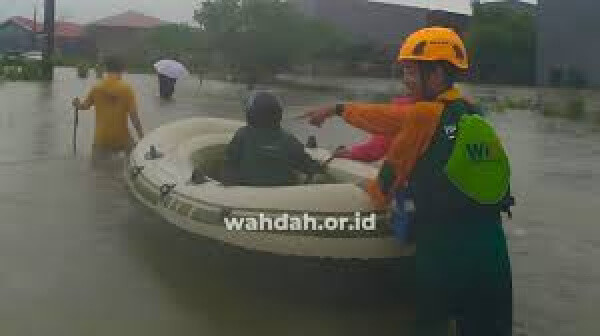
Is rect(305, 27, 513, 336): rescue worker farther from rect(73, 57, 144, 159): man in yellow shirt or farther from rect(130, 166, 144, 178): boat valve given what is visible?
rect(73, 57, 144, 159): man in yellow shirt

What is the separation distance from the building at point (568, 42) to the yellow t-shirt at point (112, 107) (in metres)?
33.4

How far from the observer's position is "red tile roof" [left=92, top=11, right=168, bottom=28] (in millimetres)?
69062

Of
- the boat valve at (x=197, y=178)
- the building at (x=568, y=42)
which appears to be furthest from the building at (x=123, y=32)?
the boat valve at (x=197, y=178)

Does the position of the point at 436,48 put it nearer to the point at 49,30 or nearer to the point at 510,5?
the point at 49,30

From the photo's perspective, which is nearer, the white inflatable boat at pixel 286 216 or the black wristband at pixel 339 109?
the black wristband at pixel 339 109

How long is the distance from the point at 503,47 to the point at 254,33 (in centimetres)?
1371

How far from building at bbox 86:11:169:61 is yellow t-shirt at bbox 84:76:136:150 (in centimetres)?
3687

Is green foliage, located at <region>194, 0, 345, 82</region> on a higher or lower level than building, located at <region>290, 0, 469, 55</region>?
lower

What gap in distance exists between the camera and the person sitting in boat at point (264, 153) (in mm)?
6426

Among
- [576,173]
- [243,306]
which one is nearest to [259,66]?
[576,173]

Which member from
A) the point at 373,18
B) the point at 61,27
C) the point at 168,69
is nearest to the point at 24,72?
the point at 168,69

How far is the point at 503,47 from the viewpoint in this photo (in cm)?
4631

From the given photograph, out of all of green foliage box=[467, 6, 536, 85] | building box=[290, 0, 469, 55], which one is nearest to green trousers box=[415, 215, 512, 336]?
green foliage box=[467, 6, 536, 85]

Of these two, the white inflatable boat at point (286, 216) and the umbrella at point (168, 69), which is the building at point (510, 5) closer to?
the umbrella at point (168, 69)
